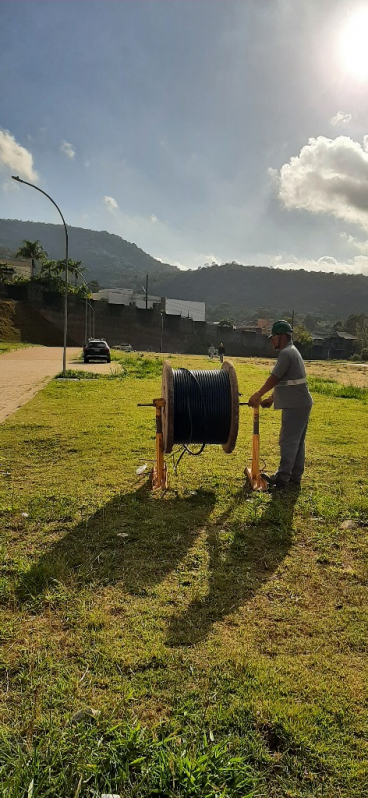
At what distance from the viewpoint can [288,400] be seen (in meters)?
5.63

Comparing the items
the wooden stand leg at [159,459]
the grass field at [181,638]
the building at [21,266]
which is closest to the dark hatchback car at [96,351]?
the grass field at [181,638]

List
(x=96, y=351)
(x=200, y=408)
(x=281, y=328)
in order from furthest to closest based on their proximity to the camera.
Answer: (x=96, y=351) < (x=281, y=328) < (x=200, y=408)

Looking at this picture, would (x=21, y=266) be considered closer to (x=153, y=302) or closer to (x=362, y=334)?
(x=153, y=302)

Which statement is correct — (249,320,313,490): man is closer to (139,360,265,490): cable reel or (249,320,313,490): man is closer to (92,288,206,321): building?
(139,360,265,490): cable reel

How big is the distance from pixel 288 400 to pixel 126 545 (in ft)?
9.03

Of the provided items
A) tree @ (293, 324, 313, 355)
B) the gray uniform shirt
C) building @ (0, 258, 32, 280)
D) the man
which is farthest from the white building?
the gray uniform shirt

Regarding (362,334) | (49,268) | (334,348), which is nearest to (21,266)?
(49,268)

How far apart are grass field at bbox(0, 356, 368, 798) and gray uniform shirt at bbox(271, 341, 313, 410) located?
1171 millimetres

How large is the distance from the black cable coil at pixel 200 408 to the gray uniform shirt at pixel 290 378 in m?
0.69

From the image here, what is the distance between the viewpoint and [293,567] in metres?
3.83

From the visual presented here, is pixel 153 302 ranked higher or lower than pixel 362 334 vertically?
higher

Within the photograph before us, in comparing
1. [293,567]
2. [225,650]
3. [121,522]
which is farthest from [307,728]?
[121,522]

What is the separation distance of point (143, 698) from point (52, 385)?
45.9 ft

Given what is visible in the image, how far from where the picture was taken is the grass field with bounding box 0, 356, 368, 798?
1.95 metres
